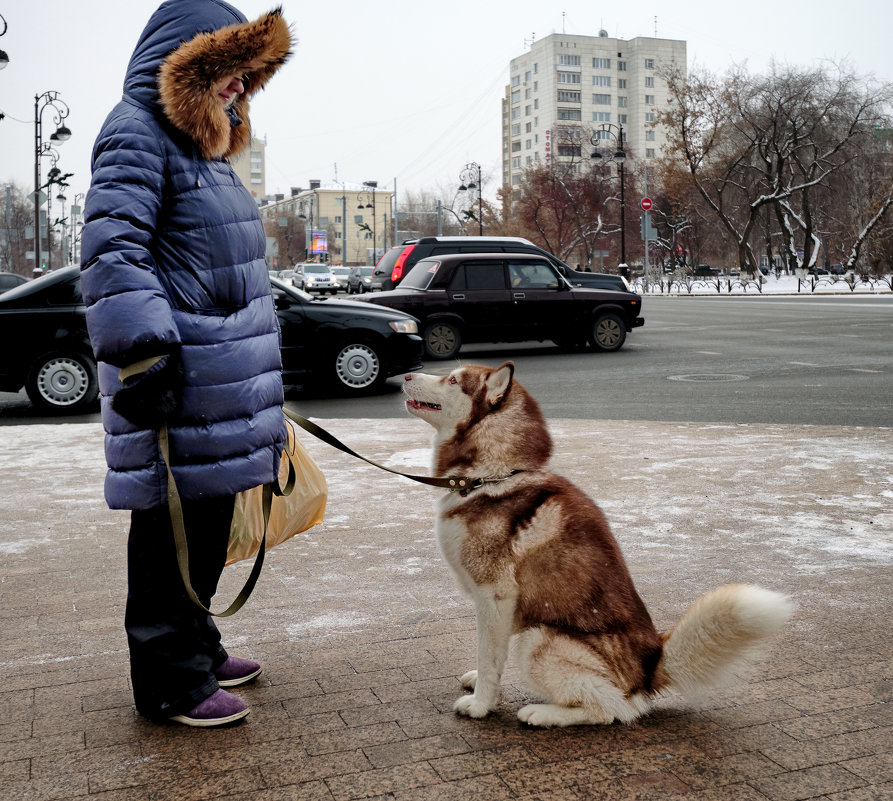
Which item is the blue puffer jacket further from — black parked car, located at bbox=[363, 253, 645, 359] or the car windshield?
the car windshield

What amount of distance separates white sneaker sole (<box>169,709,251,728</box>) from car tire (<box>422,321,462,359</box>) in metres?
13.2

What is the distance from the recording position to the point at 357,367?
1238 cm

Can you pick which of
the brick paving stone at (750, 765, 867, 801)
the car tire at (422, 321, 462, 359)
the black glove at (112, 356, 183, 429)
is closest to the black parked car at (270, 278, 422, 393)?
the car tire at (422, 321, 462, 359)

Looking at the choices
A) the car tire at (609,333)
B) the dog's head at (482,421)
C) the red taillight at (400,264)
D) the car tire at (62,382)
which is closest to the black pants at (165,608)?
the dog's head at (482,421)

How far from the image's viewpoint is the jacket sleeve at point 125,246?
279cm

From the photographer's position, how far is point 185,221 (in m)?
3.05

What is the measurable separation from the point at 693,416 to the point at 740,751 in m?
7.41

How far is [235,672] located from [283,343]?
8.73 m

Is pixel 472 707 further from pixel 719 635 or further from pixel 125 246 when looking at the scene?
pixel 125 246

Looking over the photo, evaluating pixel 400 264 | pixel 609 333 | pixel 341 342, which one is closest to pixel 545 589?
pixel 341 342

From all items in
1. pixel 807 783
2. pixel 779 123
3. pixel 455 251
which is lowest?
pixel 807 783

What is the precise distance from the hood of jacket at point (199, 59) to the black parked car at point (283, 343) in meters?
7.55

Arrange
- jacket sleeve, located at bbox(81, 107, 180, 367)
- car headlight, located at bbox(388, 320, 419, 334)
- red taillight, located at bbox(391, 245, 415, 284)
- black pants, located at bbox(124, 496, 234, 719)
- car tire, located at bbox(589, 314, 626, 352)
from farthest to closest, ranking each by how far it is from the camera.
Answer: red taillight, located at bbox(391, 245, 415, 284) → car tire, located at bbox(589, 314, 626, 352) → car headlight, located at bbox(388, 320, 419, 334) → black pants, located at bbox(124, 496, 234, 719) → jacket sleeve, located at bbox(81, 107, 180, 367)

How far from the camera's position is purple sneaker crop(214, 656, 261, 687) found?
3465 millimetres
